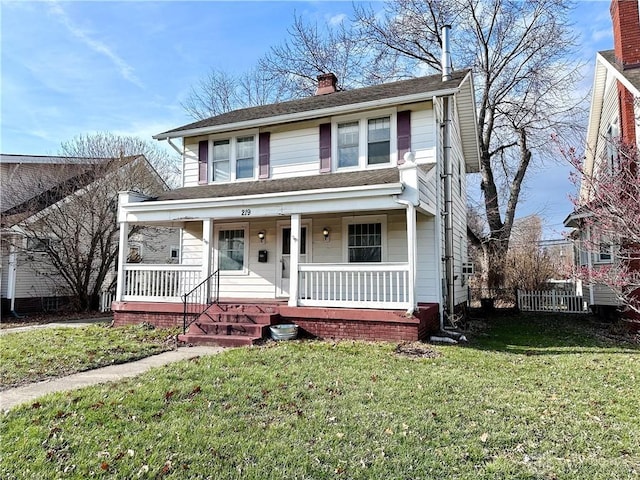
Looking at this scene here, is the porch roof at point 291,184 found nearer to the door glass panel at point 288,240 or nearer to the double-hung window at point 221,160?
the double-hung window at point 221,160

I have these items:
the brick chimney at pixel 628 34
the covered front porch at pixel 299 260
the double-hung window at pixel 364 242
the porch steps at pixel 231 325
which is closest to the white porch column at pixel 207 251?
the covered front porch at pixel 299 260

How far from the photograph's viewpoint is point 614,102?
1299cm

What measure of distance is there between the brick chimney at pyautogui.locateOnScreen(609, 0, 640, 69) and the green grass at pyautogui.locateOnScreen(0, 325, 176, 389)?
14798 millimetres

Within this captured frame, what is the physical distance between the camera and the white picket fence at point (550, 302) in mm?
16938

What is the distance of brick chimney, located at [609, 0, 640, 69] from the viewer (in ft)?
39.9

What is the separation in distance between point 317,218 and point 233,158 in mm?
3504

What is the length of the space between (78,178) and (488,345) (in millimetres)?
15365

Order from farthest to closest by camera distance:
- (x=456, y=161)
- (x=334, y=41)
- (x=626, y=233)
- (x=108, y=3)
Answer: (x=334, y=41) < (x=456, y=161) < (x=108, y=3) < (x=626, y=233)

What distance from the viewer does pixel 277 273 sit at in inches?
468

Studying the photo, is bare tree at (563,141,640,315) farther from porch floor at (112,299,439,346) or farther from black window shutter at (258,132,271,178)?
black window shutter at (258,132,271,178)

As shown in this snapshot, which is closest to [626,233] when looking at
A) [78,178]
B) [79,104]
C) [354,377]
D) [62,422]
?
[354,377]

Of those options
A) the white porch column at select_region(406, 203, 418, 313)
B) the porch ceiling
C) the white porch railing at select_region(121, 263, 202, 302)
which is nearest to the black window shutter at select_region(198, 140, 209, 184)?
the porch ceiling

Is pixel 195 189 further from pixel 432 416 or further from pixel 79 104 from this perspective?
pixel 432 416

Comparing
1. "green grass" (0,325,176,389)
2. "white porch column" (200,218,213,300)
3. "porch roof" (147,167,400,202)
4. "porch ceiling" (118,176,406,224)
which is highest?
"porch roof" (147,167,400,202)
